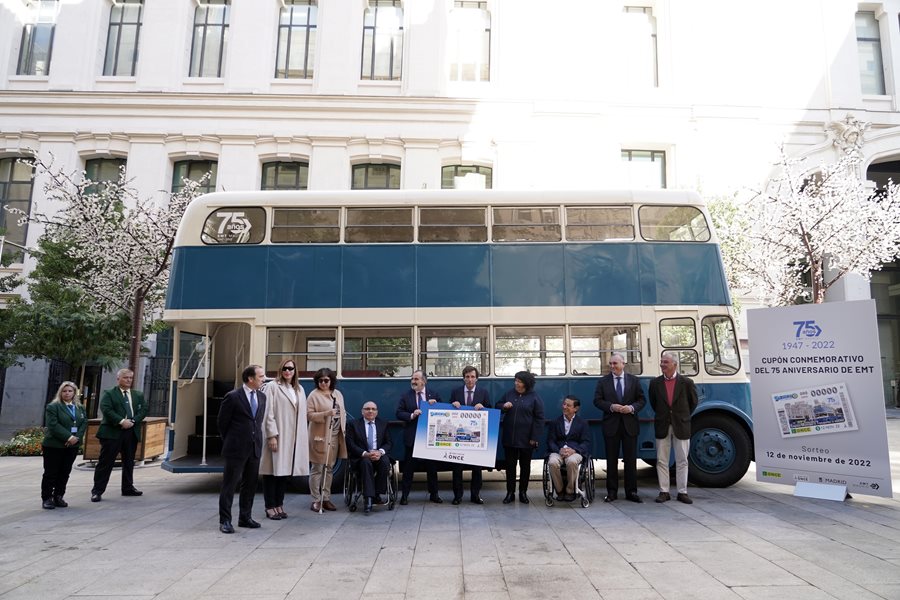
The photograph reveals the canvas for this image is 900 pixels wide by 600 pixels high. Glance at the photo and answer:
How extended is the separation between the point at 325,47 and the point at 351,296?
46.8 ft

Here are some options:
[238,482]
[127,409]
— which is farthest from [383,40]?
[238,482]

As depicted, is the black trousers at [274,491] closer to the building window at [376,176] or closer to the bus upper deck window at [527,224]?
the bus upper deck window at [527,224]

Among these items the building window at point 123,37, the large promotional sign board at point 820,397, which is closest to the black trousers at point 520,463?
the large promotional sign board at point 820,397

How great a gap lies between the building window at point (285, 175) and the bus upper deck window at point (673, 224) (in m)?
13.4

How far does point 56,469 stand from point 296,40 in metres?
17.1

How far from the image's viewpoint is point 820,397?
8.26 metres

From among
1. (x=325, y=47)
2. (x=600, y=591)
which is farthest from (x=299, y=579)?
(x=325, y=47)

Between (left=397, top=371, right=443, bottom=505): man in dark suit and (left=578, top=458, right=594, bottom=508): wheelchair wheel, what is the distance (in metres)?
2.12

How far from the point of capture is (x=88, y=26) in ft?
64.5

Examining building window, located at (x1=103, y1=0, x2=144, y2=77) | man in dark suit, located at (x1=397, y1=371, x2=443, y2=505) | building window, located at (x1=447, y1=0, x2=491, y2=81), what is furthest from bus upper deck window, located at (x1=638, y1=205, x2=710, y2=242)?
building window, located at (x1=103, y1=0, x2=144, y2=77)

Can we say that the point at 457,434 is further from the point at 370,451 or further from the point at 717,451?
the point at 717,451

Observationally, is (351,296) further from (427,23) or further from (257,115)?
(427,23)

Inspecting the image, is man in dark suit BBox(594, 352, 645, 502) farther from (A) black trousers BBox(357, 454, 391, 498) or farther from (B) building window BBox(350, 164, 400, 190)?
(B) building window BBox(350, 164, 400, 190)

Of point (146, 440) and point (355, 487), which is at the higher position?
point (146, 440)
